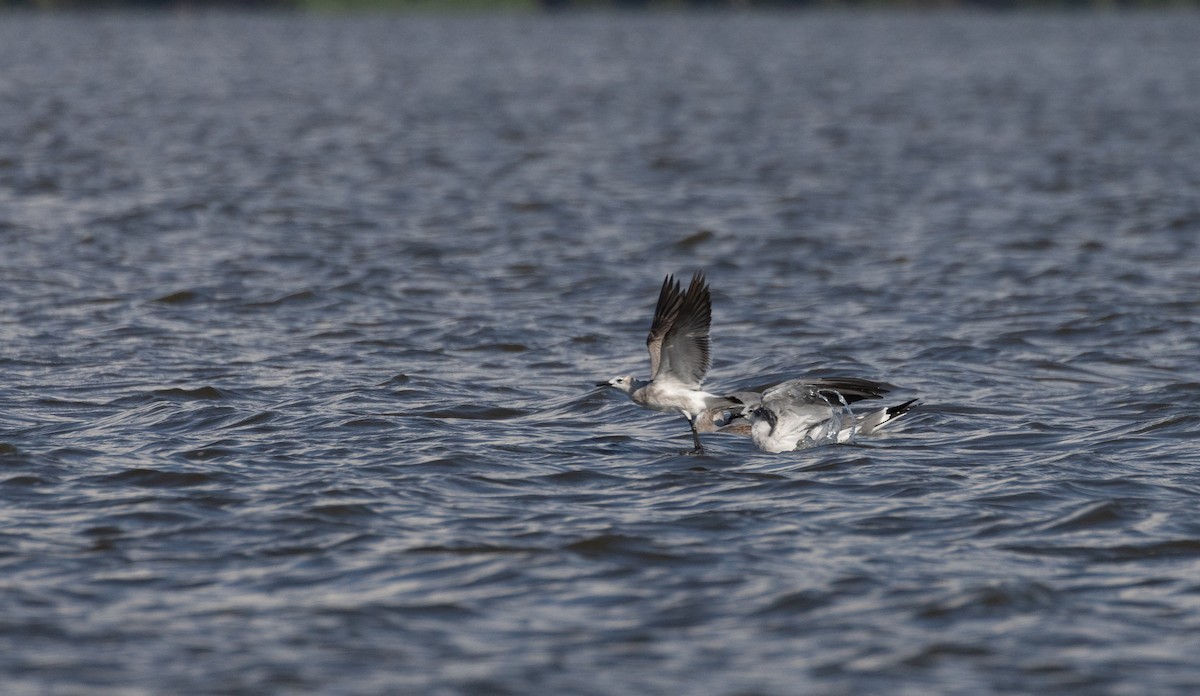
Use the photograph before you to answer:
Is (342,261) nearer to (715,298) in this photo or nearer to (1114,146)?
(715,298)

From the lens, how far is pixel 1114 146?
34.9m

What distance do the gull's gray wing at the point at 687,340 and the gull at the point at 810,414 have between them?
544mm

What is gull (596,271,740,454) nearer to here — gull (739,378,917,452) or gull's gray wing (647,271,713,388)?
gull's gray wing (647,271,713,388)

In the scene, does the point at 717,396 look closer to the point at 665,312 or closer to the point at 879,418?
the point at 665,312

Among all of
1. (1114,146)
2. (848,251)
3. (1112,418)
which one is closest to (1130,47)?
(1114,146)

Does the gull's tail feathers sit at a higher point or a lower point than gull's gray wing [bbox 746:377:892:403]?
lower

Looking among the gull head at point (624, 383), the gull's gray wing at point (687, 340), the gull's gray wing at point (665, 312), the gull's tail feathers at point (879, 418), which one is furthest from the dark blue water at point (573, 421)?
the gull's gray wing at point (665, 312)

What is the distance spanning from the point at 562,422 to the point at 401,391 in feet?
5.46

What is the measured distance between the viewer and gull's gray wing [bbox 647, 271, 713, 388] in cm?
1148

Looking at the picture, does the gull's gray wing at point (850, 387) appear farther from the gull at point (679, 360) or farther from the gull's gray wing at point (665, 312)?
the gull's gray wing at point (665, 312)

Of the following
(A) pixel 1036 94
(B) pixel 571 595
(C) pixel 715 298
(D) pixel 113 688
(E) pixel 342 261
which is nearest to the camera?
(D) pixel 113 688

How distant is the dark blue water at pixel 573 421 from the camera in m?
7.90

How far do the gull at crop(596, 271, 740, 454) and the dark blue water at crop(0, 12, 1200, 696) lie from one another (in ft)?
1.39

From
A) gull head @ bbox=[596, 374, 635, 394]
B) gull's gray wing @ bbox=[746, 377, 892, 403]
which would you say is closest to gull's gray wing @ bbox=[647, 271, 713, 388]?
gull head @ bbox=[596, 374, 635, 394]
